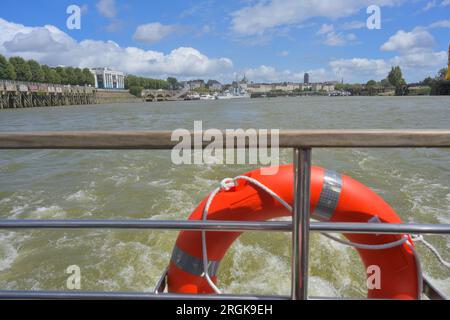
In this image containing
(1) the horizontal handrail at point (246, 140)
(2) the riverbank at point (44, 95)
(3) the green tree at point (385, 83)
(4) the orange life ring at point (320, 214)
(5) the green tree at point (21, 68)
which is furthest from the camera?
(3) the green tree at point (385, 83)

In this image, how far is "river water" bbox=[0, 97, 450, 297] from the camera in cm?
305

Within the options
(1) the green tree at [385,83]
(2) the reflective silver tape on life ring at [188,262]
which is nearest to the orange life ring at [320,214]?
(2) the reflective silver tape on life ring at [188,262]

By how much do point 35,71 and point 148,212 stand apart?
6350 cm

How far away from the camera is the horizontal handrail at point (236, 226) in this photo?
39.9 inches

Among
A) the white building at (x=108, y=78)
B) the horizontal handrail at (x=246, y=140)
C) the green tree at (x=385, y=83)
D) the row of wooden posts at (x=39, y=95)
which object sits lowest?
the horizontal handrail at (x=246, y=140)

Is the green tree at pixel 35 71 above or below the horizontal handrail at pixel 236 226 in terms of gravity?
above

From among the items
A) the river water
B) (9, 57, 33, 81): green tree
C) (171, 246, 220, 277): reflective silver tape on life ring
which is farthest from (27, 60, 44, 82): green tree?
(171, 246, 220, 277): reflective silver tape on life ring

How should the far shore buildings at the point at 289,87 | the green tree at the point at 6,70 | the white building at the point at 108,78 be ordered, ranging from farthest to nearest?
1. the far shore buildings at the point at 289,87
2. the white building at the point at 108,78
3. the green tree at the point at 6,70

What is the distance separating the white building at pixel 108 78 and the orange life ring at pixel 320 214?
3731 inches

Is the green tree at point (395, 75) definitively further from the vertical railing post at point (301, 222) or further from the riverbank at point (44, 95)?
the vertical railing post at point (301, 222)

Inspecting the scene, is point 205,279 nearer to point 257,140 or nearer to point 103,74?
point 257,140

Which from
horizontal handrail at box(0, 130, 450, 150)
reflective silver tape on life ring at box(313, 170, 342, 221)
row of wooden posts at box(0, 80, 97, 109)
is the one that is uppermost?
row of wooden posts at box(0, 80, 97, 109)

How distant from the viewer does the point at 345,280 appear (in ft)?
9.71

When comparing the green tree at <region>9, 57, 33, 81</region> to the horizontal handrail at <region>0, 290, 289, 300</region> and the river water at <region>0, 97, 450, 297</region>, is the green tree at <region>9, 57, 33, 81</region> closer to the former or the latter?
the river water at <region>0, 97, 450, 297</region>
